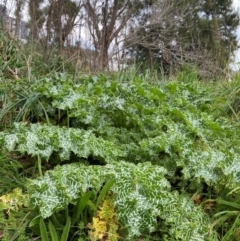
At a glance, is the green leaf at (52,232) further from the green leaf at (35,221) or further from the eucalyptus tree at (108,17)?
the eucalyptus tree at (108,17)

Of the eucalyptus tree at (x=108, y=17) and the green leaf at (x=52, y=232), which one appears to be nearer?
the green leaf at (x=52, y=232)

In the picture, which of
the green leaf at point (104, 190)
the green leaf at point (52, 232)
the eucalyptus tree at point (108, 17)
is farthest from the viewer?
the eucalyptus tree at point (108, 17)

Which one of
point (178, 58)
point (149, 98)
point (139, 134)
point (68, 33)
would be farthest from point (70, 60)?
point (178, 58)

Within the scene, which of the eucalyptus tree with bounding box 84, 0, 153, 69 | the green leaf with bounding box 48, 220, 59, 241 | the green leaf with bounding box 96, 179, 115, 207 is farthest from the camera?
the eucalyptus tree with bounding box 84, 0, 153, 69

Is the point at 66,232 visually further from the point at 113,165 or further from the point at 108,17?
the point at 108,17

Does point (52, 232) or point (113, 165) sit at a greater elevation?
point (113, 165)

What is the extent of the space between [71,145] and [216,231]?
767 millimetres

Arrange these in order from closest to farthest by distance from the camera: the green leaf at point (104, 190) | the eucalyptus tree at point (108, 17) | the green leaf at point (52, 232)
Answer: the green leaf at point (52, 232), the green leaf at point (104, 190), the eucalyptus tree at point (108, 17)

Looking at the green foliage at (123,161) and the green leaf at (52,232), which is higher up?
the green foliage at (123,161)

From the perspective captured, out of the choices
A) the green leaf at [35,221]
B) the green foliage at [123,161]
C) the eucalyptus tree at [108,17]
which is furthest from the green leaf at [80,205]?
the eucalyptus tree at [108,17]

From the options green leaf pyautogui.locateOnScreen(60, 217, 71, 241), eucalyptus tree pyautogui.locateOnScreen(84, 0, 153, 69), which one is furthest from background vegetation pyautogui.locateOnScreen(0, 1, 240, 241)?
eucalyptus tree pyautogui.locateOnScreen(84, 0, 153, 69)

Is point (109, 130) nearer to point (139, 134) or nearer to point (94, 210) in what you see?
point (139, 134)

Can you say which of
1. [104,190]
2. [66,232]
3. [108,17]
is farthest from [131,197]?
[108,17]

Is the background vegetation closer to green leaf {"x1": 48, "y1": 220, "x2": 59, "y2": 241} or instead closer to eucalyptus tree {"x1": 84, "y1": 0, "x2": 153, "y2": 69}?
green leaf {"x1": 48, "y1": 220, "x2": 59, "y2": 241}
